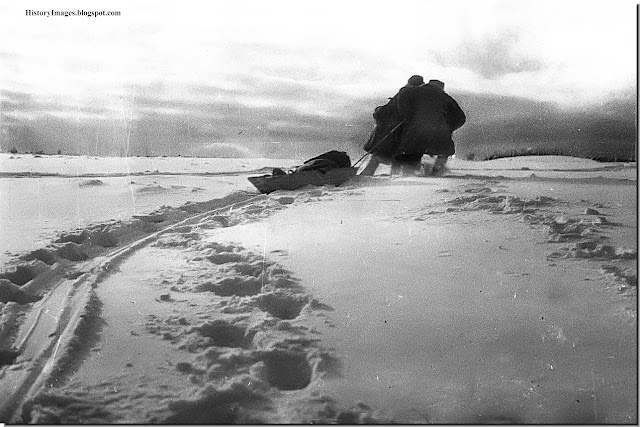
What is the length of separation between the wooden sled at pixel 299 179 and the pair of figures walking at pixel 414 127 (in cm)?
8

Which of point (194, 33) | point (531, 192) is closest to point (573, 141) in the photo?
point (531, 192)

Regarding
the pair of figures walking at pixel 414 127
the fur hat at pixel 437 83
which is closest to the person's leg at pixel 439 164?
the pair of figures walking at pixel 414 127

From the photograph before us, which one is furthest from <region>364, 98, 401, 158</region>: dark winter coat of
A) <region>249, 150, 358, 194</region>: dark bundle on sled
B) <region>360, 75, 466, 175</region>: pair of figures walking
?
<region>249, 150, 358, 194</region>: dark bundle on sled

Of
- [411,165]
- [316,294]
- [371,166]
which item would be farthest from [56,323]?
[411,165]

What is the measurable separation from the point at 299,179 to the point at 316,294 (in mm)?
459

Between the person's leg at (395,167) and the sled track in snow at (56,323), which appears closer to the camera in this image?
the sled track in snow at (56,323)

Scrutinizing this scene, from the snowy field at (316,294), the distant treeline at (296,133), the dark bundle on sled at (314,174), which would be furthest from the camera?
the dark bundle on sled at (314,174)

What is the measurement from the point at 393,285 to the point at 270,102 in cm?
78

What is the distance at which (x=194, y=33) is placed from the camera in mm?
2176

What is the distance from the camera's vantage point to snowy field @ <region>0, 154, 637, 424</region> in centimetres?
181

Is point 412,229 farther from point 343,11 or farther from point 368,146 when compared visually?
point 343,11

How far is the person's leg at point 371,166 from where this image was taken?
2.20 meters

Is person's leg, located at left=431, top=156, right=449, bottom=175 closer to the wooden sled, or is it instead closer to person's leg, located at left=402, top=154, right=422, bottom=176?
person's leg, located at left=402, top=154, right=422, bottom=176

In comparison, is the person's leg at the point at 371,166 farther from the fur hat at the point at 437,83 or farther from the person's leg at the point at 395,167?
the fur hat at the point at 437,83
